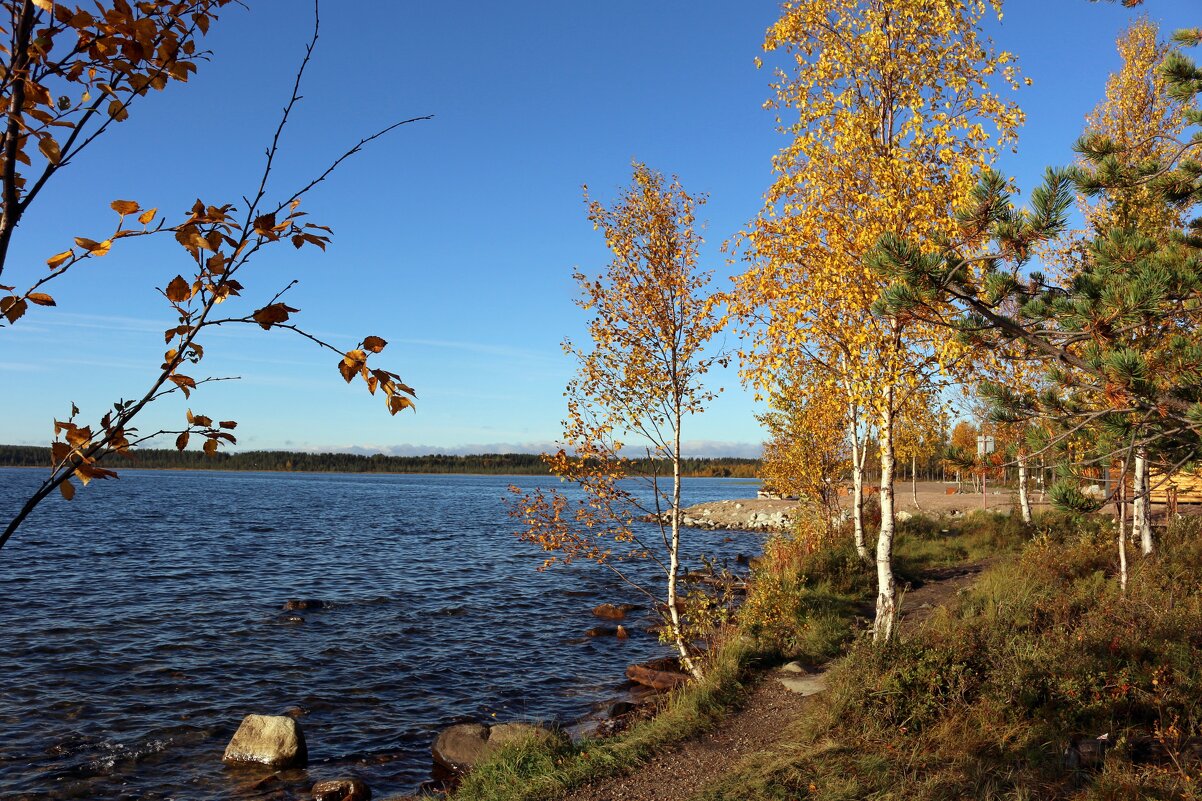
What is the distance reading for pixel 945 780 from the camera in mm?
7988

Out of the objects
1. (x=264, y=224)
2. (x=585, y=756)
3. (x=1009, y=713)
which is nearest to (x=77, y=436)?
(x=264, y=224)

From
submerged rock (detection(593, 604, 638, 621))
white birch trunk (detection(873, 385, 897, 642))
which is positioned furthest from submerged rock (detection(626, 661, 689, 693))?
submerged rock (detection(593, 604, 638, 621))

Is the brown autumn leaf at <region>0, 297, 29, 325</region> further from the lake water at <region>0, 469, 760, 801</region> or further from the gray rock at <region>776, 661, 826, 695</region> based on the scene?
the gray rock at <region>776, 661, 826, 695</region>

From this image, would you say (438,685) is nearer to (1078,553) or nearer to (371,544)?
(1078,553)

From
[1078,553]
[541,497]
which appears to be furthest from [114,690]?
[1078,553]

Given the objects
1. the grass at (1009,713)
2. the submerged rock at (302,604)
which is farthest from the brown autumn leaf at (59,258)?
the submerged rock at (302,604)

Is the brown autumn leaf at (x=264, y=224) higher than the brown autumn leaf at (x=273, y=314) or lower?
higher

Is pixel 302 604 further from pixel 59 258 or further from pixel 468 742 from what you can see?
pixel 59 258

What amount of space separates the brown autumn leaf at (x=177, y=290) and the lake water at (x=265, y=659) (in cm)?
1064

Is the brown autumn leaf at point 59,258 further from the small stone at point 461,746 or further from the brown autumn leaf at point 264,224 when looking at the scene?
the small stone at point 461,746

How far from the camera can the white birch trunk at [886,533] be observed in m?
12.6

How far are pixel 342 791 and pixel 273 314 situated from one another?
10768 millimetres

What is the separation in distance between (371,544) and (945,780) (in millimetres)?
38714

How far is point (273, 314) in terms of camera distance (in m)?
2.83
